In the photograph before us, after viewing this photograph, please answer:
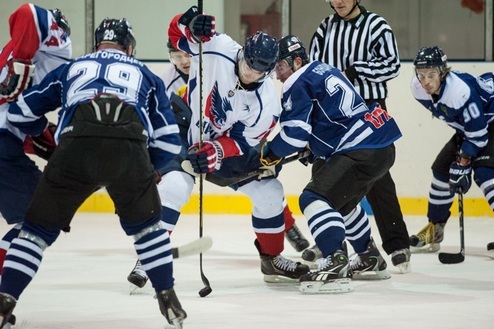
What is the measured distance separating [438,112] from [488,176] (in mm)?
454

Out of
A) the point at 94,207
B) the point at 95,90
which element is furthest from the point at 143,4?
the point at 95,90

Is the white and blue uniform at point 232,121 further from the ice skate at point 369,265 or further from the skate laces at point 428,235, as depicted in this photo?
the skate laces at point 428,235

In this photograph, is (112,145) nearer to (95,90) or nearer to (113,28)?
(95,90)

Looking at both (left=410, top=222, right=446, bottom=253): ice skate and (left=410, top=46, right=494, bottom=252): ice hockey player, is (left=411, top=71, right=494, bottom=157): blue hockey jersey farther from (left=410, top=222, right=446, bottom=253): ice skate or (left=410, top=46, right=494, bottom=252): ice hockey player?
(left=410, top=222, right=446, bottom=253): ice skate

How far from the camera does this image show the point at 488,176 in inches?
206

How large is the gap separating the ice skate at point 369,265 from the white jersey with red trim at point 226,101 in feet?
2.27

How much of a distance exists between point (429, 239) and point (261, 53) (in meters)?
2.07

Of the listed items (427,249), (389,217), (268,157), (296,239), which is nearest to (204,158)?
(268,157)

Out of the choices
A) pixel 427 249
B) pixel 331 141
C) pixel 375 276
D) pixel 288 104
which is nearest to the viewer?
pixel 288 104

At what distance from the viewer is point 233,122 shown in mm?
4426

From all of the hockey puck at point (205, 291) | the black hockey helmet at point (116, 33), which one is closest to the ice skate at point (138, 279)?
the hockey puck at point (205, 291)

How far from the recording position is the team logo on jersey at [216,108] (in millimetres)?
4348

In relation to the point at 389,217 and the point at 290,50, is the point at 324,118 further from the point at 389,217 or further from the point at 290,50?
the point at 389,217

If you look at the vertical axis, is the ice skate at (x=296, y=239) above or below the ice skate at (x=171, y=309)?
below
